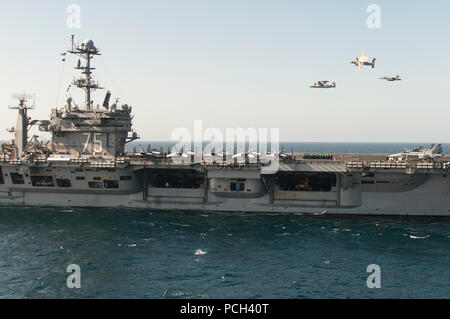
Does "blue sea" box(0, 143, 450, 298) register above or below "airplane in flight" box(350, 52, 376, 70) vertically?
below

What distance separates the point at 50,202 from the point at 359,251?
71.4 feet

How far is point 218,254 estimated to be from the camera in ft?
69.6

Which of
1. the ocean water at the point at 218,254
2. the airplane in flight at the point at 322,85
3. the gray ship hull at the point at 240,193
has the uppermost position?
the airplane in flight at the point at 322,85

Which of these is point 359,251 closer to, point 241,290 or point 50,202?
point 241,290

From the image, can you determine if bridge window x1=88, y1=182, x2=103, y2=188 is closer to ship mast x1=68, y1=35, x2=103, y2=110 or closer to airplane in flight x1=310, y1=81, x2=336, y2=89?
ship mast x1=68, y1=35, x2=103, y2=110

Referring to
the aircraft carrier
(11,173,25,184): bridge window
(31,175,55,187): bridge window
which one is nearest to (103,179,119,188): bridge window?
the aircraft carrier

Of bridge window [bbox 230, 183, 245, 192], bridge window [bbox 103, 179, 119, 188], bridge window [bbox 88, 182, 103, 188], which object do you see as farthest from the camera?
bridge window [bbox 88, 182, 103, 188]

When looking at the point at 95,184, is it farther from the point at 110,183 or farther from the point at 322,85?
the point at 322,85

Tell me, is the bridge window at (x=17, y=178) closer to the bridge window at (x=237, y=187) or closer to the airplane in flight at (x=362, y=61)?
the bridge window at (x=237, y=187)

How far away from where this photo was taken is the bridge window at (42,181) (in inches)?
1211

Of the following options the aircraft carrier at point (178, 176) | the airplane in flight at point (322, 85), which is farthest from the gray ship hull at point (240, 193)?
the airplane in flight at point (322, 85)

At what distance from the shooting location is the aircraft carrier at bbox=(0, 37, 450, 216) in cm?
2797

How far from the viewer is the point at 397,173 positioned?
27641 millimetres
